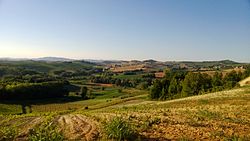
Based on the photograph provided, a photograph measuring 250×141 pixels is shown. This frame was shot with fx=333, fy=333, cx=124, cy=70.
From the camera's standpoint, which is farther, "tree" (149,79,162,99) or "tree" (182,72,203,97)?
"tree" (149,79,162,99)

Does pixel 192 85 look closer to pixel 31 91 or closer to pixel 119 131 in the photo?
pixel 31 91

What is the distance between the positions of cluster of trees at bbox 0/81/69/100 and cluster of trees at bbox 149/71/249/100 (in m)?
38.8

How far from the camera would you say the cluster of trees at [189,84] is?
71.6 metres

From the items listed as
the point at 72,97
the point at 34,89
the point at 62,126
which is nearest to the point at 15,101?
the point at 34,89

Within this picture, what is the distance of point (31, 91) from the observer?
331ft

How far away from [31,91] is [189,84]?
5107cm

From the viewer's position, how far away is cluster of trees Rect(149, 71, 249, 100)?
235 ft

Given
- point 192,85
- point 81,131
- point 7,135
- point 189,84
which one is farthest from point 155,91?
point 7,135

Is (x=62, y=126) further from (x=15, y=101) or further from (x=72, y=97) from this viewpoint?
(x=72, y=97)

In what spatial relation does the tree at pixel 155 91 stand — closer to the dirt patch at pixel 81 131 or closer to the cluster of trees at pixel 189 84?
the cluster of trees at pixel 189 84

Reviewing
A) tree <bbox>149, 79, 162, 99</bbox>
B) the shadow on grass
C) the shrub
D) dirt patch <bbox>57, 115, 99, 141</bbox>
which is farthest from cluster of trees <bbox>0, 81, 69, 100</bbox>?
the shrub

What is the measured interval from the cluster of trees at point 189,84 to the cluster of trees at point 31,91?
127ft

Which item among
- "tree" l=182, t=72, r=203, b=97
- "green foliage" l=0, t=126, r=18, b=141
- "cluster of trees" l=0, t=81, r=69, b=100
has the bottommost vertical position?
"cluster of trees" l=0, t=81, r=69, b=100

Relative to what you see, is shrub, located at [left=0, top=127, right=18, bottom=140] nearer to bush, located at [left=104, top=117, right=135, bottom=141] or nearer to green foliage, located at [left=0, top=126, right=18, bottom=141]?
green foliage, located at [left=0, top=126, right=18, bottom=141]
